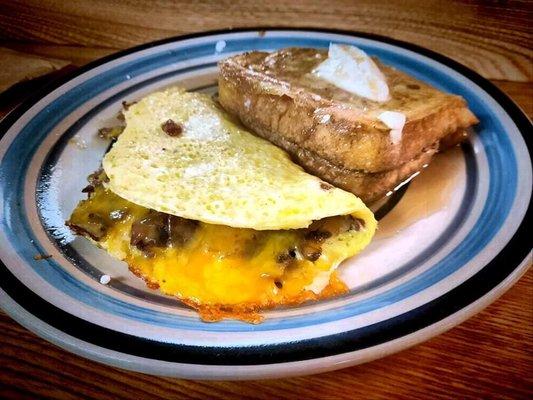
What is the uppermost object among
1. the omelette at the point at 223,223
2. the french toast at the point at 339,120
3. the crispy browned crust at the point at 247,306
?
the french toast at the point at 339,120

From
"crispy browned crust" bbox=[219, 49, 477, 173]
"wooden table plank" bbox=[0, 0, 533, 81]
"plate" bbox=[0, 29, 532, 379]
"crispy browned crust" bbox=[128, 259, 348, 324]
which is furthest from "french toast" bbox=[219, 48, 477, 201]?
"wooden table plank" bbox=[0, 0, 533, 81]

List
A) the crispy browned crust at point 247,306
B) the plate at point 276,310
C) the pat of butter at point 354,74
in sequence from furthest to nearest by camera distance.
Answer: the pat of butter at point 354,74
the crispy browned crust at point 247,306
the plate at point 276,310

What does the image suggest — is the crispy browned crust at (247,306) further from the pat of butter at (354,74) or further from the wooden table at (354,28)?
the pat of butter at (354,74)

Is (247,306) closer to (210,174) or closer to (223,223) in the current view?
(223,223)

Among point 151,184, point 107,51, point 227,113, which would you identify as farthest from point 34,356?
point 107,51

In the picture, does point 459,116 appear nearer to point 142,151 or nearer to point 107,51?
point 142,151

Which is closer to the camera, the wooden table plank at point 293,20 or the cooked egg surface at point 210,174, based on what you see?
Answer: the cooked egg surface at point 210,174

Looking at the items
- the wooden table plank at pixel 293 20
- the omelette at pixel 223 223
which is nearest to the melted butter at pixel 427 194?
the omelette at pixel 223 223
